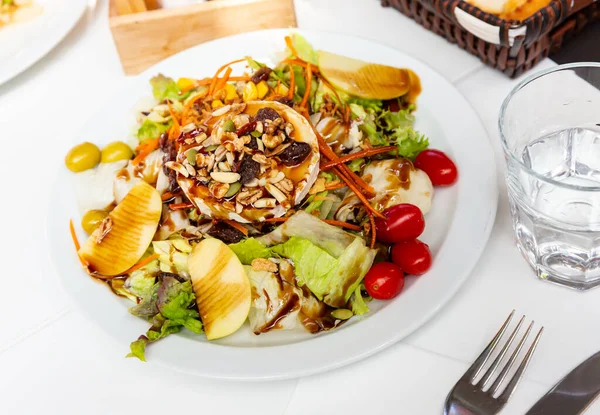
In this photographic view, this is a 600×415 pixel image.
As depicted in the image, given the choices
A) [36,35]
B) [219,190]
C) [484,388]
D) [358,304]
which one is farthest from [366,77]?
[36,35]

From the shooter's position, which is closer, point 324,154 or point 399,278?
point 399,278

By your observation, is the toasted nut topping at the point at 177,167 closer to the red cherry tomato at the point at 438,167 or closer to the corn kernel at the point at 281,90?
the corn kernel at the point at 281,90

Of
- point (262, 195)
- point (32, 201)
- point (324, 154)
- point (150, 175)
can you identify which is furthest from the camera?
point (32, 201)

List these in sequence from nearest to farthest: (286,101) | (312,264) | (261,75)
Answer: (312,264) → (286,101) → (261,75)

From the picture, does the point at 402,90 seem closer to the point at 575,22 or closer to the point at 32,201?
the point at 575,22

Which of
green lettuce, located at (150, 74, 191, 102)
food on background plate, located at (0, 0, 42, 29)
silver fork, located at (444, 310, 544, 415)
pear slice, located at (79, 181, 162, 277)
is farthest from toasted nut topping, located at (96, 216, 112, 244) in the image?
food on background plate, located at (0, 0, 42, 29)

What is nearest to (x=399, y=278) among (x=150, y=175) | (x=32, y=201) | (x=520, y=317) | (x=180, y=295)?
(x=520, y=317)

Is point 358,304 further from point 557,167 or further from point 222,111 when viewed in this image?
point 222,111

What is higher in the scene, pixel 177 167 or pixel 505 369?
pixel 177 167
